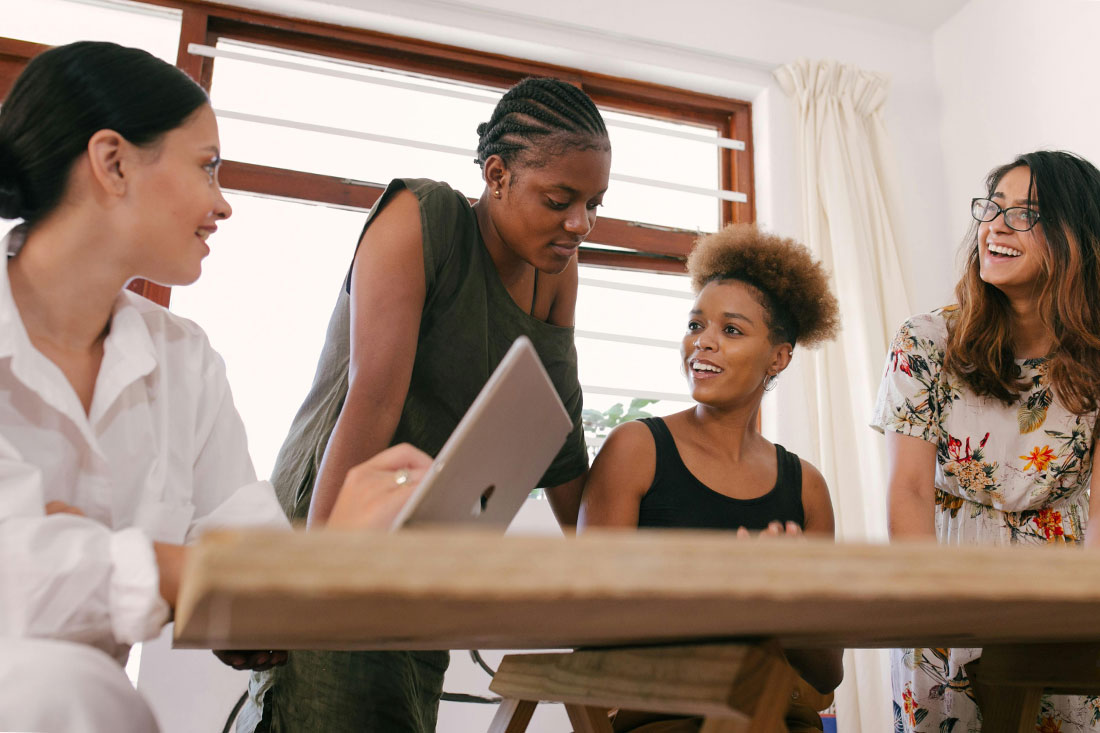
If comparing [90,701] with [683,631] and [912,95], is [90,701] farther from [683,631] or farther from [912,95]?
[912,95]

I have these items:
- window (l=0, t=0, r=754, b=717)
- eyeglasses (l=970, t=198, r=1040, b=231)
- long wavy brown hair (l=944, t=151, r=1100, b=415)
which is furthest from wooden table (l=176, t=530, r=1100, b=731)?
window (l=0, t=0, r=754, b=717)

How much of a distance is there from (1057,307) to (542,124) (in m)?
0.95

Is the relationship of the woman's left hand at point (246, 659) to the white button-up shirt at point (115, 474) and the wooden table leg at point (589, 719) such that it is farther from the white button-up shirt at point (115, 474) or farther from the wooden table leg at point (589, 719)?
the wooden table leg at point (589, 719)

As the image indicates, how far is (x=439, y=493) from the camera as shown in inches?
27.0

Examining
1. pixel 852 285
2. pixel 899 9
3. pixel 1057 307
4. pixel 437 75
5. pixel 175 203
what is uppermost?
pixel 899 9

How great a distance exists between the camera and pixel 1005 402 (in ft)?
5.33

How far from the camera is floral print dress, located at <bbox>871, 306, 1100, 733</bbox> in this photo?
154cm

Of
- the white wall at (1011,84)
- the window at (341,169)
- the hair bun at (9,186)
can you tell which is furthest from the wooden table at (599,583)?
the white wall at (1011,84)

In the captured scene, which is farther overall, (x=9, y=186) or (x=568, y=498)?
(x=568, y=498)

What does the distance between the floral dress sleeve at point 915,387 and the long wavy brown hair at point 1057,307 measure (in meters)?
0.03

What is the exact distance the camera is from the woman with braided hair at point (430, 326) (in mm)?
1180

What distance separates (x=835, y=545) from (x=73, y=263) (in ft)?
2.86

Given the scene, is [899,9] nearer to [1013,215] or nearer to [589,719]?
[1013,215]

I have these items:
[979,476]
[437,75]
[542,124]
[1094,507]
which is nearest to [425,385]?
[542,124]
